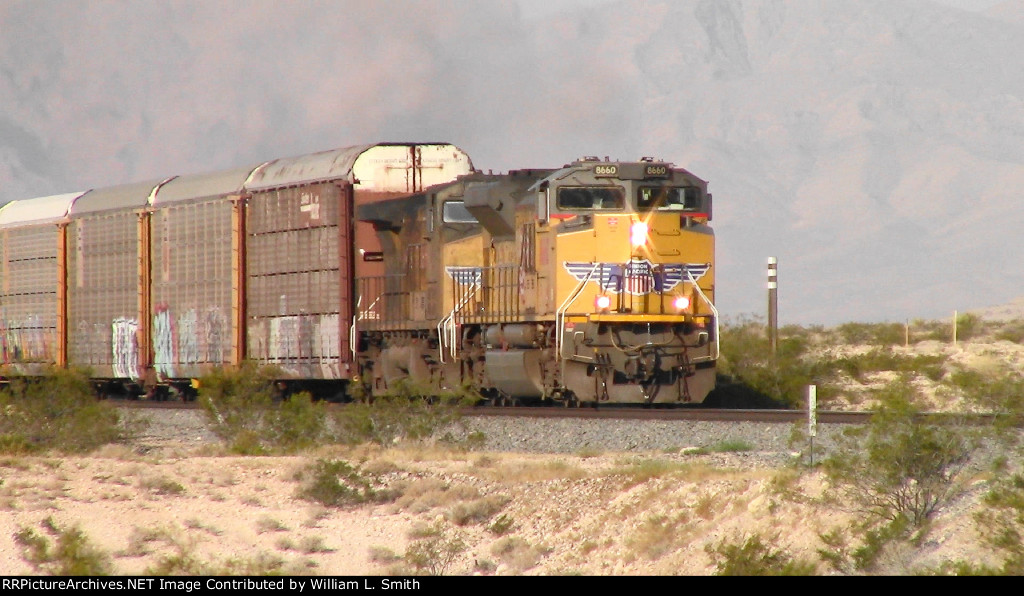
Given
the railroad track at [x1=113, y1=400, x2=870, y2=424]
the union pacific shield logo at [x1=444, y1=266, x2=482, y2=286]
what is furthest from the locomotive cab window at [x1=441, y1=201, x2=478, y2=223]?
the railroad track at [x1=113, y1=400, x2=870, y2=424]

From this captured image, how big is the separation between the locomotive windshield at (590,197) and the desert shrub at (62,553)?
29.1 feet

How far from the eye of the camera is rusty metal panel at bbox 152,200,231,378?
25.0 metres

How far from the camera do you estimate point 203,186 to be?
25.8 m

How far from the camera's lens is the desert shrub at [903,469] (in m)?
10.6

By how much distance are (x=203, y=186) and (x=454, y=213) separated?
6874 mm

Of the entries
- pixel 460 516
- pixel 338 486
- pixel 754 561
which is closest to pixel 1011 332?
pixel 338 486

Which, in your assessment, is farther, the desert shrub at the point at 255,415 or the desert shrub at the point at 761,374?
the desert shrub at the point at 761,374

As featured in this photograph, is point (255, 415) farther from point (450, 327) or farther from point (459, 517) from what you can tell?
point (459, 517)

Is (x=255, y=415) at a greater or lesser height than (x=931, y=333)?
lesser

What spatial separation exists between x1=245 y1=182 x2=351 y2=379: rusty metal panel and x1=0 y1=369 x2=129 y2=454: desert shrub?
3722mm

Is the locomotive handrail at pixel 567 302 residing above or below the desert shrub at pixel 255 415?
above

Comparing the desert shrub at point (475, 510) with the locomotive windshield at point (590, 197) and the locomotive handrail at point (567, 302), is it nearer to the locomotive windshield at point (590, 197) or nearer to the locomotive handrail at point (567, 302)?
the locomotive handrail at point (567, 302)

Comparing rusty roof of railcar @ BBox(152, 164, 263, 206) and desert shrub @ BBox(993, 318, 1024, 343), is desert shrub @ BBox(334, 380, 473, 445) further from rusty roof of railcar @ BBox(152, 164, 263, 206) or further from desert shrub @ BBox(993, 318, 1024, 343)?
desert shrub @ BBox(993, 318, 1024, 343)

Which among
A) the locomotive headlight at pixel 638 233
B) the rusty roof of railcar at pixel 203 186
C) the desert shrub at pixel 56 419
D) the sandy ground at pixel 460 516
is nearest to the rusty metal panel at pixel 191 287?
the rusty roof of railcar at pixel 203 186
